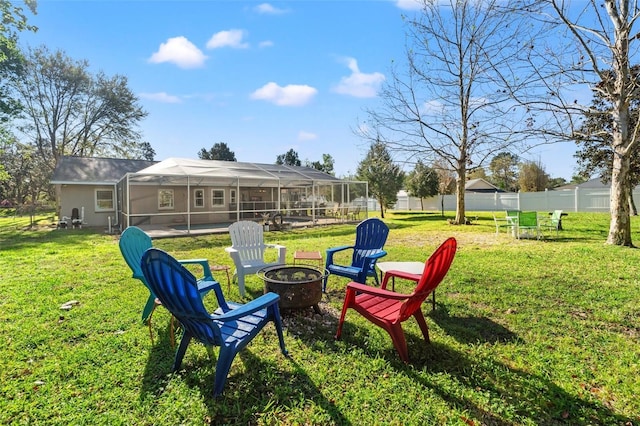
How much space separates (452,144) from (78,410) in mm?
17011

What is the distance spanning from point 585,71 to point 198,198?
16193mm

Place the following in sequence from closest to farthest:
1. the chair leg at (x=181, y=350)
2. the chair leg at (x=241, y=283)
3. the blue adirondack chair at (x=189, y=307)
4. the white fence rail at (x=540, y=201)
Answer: the blue adirondack chair at (x=189, y=307) < the chair leg at (x=181, y=350) < the chair leg at (x=241, y=283) < the white fence rail at (x=540, y=201)

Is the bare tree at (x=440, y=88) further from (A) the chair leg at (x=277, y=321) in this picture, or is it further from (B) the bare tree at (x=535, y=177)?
(B) the bare tree at (x=535, y=177)

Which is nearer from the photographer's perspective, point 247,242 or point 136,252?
point 136,252

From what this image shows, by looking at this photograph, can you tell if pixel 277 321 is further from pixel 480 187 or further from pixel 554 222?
pixel 480 187

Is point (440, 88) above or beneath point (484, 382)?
above

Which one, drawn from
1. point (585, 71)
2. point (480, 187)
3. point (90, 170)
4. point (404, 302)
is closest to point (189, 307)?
point (404, 302)

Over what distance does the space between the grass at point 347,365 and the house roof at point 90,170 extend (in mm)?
12392

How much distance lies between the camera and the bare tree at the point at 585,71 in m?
7.67

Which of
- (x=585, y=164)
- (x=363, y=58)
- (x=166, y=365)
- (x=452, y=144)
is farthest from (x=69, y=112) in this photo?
(x=585, y=164)

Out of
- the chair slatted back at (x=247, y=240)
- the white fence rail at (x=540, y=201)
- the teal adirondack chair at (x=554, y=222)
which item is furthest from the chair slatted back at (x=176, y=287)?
the white fence rail at (x=540, y=201)

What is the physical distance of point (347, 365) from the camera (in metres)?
2.80

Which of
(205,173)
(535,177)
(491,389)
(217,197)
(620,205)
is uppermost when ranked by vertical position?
(535,177)

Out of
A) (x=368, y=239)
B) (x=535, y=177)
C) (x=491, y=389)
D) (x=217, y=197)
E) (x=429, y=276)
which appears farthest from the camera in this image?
(x=535, y=177)
